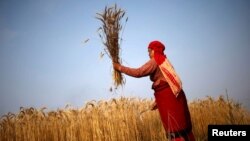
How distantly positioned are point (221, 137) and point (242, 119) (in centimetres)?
245

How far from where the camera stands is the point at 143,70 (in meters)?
2.81

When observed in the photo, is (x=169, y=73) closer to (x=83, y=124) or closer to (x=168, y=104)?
(x=168, y=104)

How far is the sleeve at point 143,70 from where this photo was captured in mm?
2799

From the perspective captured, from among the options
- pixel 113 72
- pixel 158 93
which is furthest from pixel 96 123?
pixel 158 93

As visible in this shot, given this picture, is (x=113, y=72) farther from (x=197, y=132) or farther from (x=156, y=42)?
(x=197, y=132)

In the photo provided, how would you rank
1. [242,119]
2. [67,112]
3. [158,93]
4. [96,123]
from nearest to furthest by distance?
[158,93] → [96,123] → [67,112] → [242,119]

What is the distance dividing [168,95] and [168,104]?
7 cm

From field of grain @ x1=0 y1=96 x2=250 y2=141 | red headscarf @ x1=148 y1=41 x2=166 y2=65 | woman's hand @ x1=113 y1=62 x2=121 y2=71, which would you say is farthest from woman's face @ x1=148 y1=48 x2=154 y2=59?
field of grain @ x1=0 y1=96 x2=250 y2=141

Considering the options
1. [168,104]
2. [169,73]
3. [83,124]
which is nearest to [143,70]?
[169,73]

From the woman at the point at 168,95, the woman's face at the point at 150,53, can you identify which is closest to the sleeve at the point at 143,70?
the woman at the point at 168,95

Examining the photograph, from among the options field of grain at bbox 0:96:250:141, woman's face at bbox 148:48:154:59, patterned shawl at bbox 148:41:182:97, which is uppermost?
woman's face at bbox 148:48:154:59

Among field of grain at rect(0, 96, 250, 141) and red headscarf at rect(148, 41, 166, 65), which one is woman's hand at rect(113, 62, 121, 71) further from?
field of grain at rect(0, 96, 250, 141)

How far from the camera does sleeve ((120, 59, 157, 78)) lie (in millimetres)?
2799

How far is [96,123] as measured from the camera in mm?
3963
